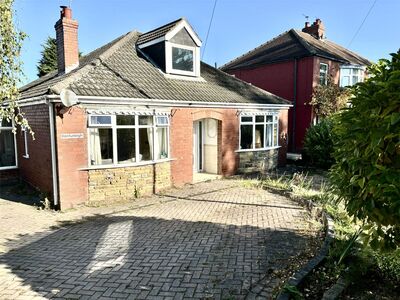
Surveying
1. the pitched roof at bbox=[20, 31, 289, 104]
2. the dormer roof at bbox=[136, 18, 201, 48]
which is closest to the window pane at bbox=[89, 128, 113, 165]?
the pitched roof at bbox=[20, 31, 289, 104]

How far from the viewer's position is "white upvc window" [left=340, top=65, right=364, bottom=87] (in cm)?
2120

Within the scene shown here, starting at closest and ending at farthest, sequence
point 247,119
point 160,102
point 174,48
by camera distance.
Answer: point 160,102, point 174,48, point 247,119

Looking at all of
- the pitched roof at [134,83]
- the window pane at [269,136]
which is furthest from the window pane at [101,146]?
the window pane at [269,136]

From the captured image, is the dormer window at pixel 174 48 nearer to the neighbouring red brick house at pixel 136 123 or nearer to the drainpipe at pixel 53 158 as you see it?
the neighbouring red brick house at pixel 136 123

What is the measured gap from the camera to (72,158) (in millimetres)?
9102

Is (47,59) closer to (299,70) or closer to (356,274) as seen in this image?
(299,70)

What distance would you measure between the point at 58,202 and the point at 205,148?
709cm

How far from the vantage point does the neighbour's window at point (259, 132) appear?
47.1 feet

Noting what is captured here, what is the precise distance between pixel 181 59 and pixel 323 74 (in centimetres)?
1127

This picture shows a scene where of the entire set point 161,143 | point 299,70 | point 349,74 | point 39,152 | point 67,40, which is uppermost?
point 299,70

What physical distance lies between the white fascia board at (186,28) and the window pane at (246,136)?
4.35 m

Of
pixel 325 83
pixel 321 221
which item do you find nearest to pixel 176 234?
pixel 321 221

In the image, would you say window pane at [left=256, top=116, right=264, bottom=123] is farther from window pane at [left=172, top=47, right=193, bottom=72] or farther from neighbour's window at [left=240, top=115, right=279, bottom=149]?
window pane at [left=172, top=47, right=193, bottom=72]

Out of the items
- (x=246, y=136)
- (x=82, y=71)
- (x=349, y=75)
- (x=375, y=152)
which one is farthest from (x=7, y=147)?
(x=349, y=75)
